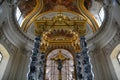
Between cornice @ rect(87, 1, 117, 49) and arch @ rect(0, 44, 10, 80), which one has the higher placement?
cornice @ rect(87, 1, 117, 49)

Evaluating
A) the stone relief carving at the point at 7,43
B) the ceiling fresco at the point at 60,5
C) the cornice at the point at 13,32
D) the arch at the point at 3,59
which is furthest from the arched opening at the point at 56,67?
the ceiling fresco at the point at 60,5

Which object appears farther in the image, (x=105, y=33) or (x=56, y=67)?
(x=56, y=67)

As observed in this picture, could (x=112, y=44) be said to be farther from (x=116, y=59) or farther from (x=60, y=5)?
(x=60, y=5)

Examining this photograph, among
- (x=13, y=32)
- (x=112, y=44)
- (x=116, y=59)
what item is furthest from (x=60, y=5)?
(x=116, y=59)

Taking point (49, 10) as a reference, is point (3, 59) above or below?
below

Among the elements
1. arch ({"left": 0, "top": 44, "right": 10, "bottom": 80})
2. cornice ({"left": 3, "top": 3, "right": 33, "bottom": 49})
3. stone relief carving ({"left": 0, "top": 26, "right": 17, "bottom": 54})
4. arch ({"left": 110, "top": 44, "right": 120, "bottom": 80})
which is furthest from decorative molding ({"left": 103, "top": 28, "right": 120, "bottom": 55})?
arch ({"left": 0, "top": 44, "right": 10, "bottom": 80})

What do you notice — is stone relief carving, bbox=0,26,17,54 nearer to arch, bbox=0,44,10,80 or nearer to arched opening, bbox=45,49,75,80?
arch, bbox=0,44,10,80

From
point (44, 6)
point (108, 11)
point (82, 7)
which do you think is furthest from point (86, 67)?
point (44, 6)

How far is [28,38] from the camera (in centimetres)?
1188

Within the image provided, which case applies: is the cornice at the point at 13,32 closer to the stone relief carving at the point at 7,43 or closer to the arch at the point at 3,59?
the stone relief carving at the point at 7,43

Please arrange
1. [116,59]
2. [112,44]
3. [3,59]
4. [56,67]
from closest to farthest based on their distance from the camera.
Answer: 1. [3,59]
2. [116,59]
3. [112,44]
4. [56,67]

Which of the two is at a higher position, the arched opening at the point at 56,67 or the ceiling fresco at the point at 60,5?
the ceiling fresco at the point at 60,5

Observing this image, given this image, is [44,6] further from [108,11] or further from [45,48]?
[108,11]

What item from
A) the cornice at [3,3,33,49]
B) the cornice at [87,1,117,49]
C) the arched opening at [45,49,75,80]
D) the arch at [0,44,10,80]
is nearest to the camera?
the arch at [0,44,10,80]
